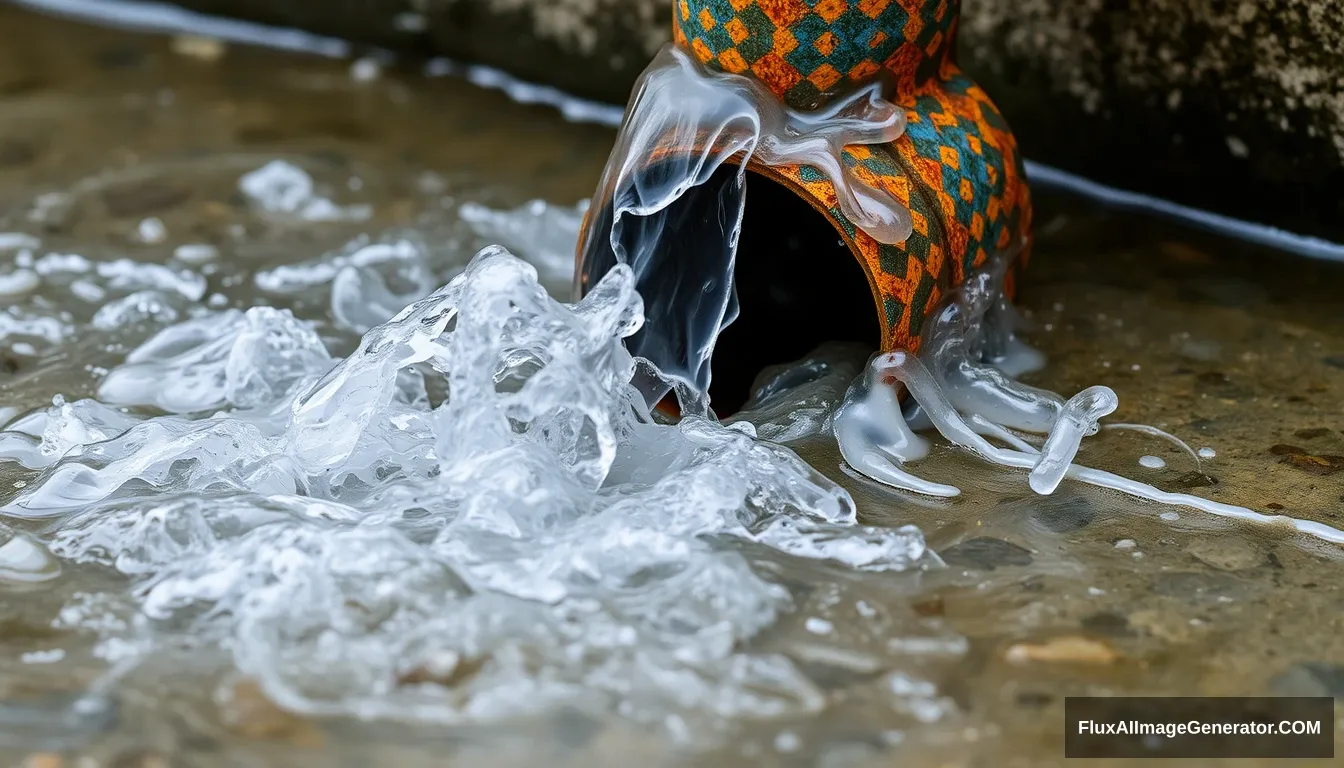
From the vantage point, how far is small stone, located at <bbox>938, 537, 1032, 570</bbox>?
196 centimetres

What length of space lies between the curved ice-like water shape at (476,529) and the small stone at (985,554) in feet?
0.22

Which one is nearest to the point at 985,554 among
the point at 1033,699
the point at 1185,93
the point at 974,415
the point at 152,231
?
the point at 1033,699

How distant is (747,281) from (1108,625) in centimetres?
120

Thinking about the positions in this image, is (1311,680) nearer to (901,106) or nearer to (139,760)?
(901,106)

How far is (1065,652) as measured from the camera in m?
1.78

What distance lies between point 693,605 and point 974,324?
90cm

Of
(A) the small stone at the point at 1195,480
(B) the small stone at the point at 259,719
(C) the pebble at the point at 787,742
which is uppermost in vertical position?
(A) the small stone at the point at 1195,480

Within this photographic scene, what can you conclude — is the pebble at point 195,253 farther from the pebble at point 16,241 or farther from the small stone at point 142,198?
the pebble at point 16,241

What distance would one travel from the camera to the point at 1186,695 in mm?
1718

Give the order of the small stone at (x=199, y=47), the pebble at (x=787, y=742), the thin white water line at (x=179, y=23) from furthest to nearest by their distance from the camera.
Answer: the thin white water line at (x=179, y=23)
the small stone at (x=199, y=47)
the pebble at (x=787, y=742)

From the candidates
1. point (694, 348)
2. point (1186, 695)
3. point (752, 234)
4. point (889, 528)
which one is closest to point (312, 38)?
point (752, 234)

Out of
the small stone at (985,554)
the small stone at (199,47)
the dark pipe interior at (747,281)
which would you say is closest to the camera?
the small stone at (985,554)

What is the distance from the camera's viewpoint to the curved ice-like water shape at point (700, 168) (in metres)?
2.19

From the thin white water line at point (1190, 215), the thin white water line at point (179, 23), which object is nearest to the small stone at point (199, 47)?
the thin white water line at point (179, 23)
